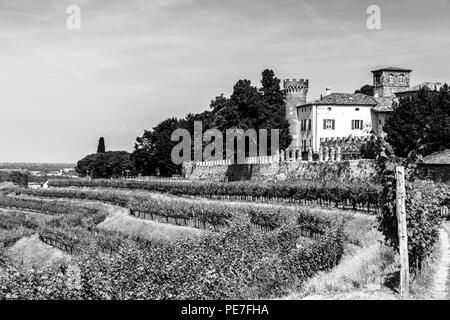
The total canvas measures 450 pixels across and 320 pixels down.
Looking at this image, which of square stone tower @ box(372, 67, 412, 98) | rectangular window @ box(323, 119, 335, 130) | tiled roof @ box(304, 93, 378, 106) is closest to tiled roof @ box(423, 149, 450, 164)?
rectangular window @ box(323, 119, 335, 130)

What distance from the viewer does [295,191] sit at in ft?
156

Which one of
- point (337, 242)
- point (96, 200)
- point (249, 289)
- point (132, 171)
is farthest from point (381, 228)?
point (132, 171)

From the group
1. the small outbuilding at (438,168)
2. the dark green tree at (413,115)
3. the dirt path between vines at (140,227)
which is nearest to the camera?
the small outbuilding at (438,168)

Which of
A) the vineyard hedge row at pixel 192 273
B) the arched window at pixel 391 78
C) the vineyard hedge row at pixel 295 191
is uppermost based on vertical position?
the arched window at pixel 391 78

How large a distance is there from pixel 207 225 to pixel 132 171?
227 ft

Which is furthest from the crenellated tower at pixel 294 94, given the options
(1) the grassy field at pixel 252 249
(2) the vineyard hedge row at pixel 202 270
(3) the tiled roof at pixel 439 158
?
(2) the vineyard hedge row at pixel 202 270

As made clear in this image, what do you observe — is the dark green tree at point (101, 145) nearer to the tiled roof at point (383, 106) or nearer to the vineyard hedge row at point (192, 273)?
the tiled roof at point (383, 106)

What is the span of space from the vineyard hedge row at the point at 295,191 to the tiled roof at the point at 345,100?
17821 mm

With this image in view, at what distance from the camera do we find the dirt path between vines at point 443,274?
16.3m

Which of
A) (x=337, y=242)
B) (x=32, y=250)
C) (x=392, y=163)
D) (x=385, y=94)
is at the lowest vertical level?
(x=32, y=250)

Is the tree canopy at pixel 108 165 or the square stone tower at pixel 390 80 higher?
the square stone tower at pixel 390 80

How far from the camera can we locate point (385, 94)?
3123 inches

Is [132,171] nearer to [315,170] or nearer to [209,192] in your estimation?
[209,192]

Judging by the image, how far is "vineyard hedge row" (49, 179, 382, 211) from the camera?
131 feet
